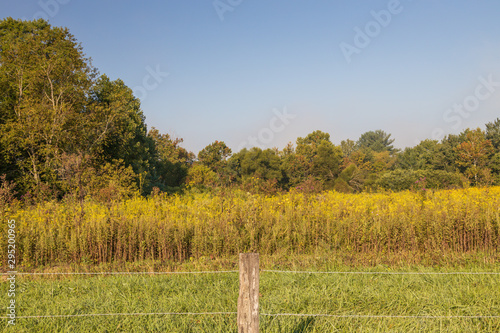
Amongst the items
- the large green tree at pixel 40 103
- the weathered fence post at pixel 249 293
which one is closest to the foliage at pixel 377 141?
the large green tree at pixel 40 103

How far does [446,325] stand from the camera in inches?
142

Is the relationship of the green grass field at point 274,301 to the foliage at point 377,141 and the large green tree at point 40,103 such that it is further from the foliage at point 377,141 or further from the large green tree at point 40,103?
the foliage at point 377,141

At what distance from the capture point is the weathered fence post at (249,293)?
8.18ft

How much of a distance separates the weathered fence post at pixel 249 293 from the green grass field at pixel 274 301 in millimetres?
965

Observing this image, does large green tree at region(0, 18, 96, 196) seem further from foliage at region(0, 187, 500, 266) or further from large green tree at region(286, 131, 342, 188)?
large green tree at region(286, 131, 342, 188)

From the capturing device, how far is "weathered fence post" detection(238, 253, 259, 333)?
2.49m

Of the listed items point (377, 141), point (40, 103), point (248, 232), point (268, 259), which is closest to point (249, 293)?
point (268, 259)

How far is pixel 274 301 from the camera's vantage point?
420 cm

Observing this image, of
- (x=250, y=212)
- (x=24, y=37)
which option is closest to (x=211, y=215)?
(x=250, y=212)

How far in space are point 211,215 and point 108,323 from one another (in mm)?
3726

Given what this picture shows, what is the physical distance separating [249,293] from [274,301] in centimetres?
187

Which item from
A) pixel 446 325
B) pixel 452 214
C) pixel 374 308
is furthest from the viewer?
pixel 452 214

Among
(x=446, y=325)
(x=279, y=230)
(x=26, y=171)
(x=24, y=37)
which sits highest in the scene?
(x=24, y=37)

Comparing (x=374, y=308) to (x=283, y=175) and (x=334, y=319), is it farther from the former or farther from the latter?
(x=283, y=175)
